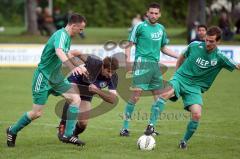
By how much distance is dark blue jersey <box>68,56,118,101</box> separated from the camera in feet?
31.1

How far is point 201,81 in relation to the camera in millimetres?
9398

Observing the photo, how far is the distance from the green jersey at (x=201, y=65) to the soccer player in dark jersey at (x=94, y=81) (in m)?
1.02

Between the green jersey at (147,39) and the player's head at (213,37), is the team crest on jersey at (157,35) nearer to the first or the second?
the green jersey at (147,39)

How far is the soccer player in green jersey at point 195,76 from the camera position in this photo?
9172 mm

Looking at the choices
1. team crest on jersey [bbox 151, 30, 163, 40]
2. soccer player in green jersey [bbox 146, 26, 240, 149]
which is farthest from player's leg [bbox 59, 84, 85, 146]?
team crest on jersey [bbox 151, 30, 163, 40]

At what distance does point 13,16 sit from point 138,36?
46.2m

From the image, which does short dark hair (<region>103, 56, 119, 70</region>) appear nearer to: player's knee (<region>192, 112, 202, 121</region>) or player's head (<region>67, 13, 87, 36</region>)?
player's head (<region>67, 13, 87, 36</region>)

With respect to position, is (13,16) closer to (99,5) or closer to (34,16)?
(99,5)

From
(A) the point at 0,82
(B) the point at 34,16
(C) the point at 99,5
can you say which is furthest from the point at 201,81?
(C) the point at 99,5

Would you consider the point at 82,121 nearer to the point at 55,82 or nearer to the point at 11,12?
the point at 55,82

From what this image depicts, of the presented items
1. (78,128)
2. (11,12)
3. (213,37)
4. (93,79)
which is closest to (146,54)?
(93,79)

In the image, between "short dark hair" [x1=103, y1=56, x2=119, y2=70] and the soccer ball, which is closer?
the soccer ball

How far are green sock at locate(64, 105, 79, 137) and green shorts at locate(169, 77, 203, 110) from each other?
149cm

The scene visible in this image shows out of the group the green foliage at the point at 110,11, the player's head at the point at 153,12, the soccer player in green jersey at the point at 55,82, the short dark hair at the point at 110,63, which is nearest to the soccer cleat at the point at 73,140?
the soccer player in green jersey at the point at 55,82
